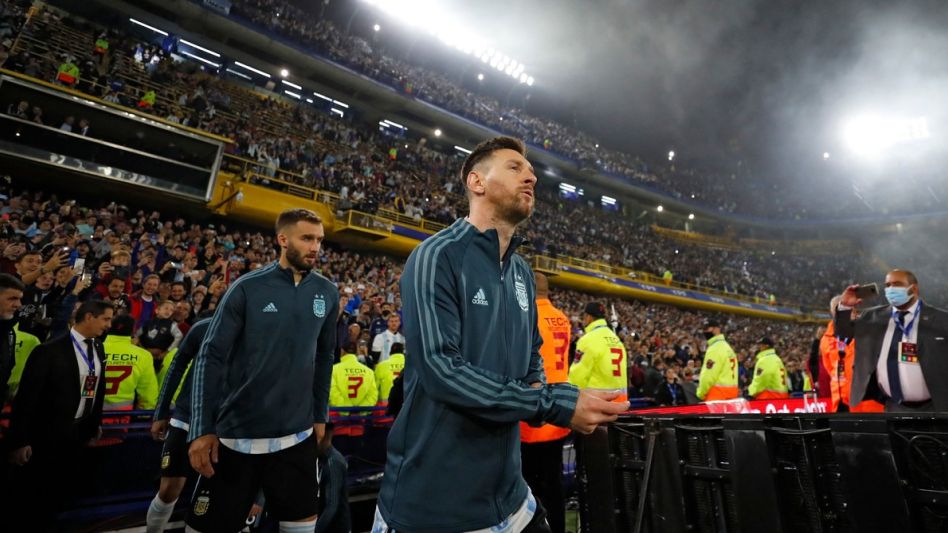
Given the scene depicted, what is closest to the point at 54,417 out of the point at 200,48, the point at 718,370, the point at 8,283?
the point at 8,283

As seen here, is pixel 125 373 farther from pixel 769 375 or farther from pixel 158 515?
pixel 769 375

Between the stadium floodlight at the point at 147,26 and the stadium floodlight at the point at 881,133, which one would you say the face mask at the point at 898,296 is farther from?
the stadium floodlight at the point at 881,133

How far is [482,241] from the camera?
169 cm

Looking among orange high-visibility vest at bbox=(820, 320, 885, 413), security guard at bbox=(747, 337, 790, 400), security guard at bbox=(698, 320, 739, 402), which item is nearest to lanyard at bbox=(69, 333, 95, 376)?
orange high-visibility vest at bbox=(820, 320, 885, 413)

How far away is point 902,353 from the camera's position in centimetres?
398

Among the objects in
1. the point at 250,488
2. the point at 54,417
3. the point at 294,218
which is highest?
the point at 294,218

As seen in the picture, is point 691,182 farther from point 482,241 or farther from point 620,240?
point 482,241

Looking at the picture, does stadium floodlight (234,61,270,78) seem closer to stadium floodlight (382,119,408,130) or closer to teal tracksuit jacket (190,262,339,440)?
stadium floodlight (382,119,408,130)

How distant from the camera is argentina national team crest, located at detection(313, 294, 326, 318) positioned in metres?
2.99

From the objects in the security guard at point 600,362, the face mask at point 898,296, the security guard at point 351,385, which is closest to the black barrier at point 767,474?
the security guard at point 600,362

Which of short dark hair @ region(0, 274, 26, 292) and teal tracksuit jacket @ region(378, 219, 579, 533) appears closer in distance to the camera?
teal tracksuit jacket @ region(378, 219, 579, 533)

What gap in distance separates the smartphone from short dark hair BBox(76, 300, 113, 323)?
24.1 feet

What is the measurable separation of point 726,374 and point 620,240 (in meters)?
25.3

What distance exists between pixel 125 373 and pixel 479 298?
4704mm
